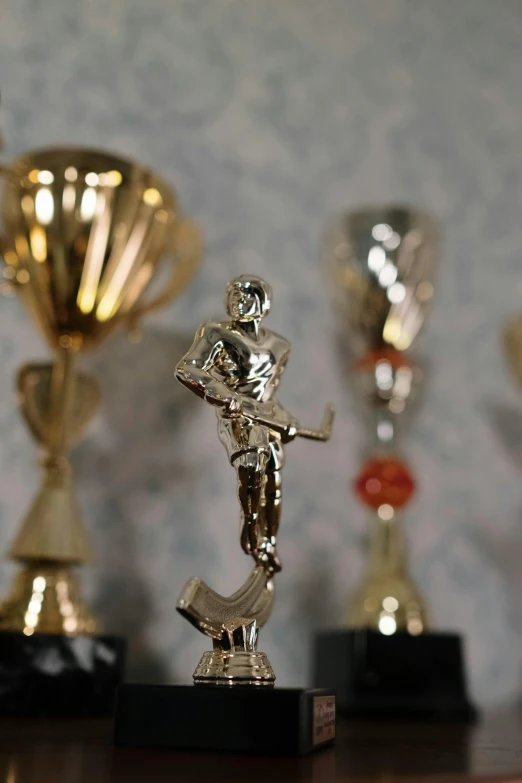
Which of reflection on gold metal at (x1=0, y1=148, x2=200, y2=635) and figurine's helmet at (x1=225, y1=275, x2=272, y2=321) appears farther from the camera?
reflection on gold metal at (x1=0, y1=148, x2=200, y2=635)

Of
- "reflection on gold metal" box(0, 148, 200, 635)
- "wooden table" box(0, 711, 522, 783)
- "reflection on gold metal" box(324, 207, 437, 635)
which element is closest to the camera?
"wooden table" box(0, 711, 522, 783)

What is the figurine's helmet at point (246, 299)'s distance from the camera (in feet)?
1.90

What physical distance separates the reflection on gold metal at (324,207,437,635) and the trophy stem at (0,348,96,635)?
1.14ft

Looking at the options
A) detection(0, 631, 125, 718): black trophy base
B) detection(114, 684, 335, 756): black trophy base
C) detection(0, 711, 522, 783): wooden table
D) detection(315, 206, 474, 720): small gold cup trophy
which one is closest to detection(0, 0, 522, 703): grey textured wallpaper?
detection(315, 206, 474, 720): small gold cup trophy

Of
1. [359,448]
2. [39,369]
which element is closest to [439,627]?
[359,448]

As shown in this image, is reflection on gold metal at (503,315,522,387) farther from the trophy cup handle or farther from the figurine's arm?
the figurine's arm

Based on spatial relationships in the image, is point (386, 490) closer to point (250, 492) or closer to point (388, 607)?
point (388, 607)

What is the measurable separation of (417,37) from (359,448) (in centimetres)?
70

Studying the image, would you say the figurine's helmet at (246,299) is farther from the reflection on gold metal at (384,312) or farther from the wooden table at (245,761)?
the reflection on gold metal at (384,312)

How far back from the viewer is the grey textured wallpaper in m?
1.00

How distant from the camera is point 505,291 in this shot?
128 centimetres

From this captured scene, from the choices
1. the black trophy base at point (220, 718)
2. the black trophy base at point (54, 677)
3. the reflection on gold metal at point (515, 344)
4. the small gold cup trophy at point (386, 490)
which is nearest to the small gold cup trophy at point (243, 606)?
the black trophy base at point (220, 718)

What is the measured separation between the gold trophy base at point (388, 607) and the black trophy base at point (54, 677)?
0.32 m

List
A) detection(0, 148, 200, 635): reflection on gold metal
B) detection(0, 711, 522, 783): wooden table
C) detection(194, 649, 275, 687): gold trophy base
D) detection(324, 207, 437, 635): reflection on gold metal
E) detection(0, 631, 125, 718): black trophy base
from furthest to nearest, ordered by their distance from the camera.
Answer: detection(324, 207, 437, 635): reflection on gold metal → detection(0, 148, 200, 635): reflection on gold metal → detection(0, 631, 125, 718): black trophy base → detection(194, 649, 275, 687): gold trophy base → detection(0, 711, 522, 783): wooden table
